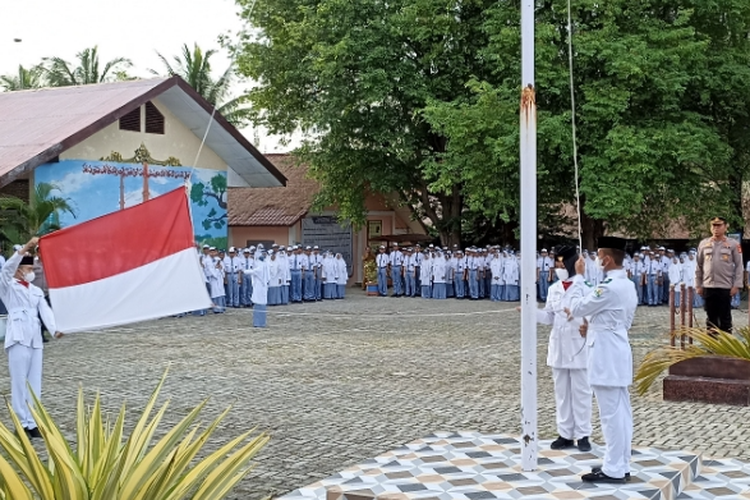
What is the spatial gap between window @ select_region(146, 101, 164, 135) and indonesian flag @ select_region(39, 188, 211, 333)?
19.0 metres

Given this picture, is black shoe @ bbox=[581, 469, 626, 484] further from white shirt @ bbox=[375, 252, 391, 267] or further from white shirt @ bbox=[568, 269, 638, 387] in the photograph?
white shirt @ bbox=[375, 252, 391, 267]

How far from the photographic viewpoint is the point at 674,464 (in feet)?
23.4

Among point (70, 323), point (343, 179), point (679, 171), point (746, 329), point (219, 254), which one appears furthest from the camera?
point (343, 179)

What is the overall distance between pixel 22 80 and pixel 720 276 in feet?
119

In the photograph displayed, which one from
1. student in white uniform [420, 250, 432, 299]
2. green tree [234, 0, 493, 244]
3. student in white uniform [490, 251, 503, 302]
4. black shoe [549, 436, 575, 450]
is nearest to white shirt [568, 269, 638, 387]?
black shoe [549, 436, 575, 450]

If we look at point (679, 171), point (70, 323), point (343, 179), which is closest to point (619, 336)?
point (70, 323)

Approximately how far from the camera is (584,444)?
765cm

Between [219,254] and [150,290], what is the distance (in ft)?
57.5

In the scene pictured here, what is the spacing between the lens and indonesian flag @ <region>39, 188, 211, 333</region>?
6586 mm

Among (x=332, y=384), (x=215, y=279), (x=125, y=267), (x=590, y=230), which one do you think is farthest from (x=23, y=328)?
(x=590, y=230)

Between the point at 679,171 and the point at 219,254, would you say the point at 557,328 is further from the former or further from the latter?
the point at 679,171

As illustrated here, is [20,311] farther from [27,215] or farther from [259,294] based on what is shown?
[27,215]

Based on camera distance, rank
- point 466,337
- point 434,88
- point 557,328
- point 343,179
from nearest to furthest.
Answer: point 557,328
point 466,337
point 434,88
point 343,179

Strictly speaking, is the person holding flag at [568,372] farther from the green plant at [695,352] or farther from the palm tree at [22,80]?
the palm tree at [22,80]
